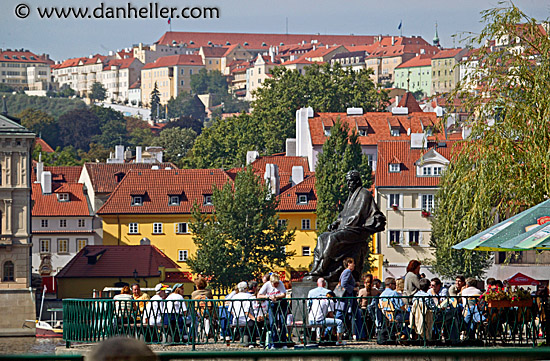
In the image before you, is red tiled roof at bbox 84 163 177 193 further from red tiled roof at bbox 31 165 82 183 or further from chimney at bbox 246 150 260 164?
chimney at bbox 246 150 260 164

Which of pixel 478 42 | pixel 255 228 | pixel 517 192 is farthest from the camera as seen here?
pixel 255 228

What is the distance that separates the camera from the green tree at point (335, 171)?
8375cm

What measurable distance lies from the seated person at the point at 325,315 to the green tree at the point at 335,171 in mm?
61952

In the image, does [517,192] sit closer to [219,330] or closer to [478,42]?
[478,42]

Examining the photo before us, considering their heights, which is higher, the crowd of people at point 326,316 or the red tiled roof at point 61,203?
the red tiled roof at point 61,203

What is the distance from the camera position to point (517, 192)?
2147 centimetres

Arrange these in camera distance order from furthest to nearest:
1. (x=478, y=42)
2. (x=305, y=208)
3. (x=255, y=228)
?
(x=305, y=208), (x=255, y=228), (x=478, y=42)

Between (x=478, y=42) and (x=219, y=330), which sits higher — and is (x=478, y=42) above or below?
above

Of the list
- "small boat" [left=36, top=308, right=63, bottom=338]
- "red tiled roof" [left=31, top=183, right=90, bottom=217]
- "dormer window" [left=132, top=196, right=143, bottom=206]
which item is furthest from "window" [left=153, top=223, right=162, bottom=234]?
"small boat" [left=36, top=308, right=63, bottom=338]

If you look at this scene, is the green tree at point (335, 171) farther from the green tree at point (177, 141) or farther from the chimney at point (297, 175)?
the green tree at point (177, 141)

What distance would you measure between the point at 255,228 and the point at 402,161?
12.0 metres

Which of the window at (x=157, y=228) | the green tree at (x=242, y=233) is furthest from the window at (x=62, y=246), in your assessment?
the green tree at (x=242, y=233)

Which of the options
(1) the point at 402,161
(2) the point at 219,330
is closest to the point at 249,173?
(1) the point at 402,161

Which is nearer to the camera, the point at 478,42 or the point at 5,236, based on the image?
the point at 478,42
